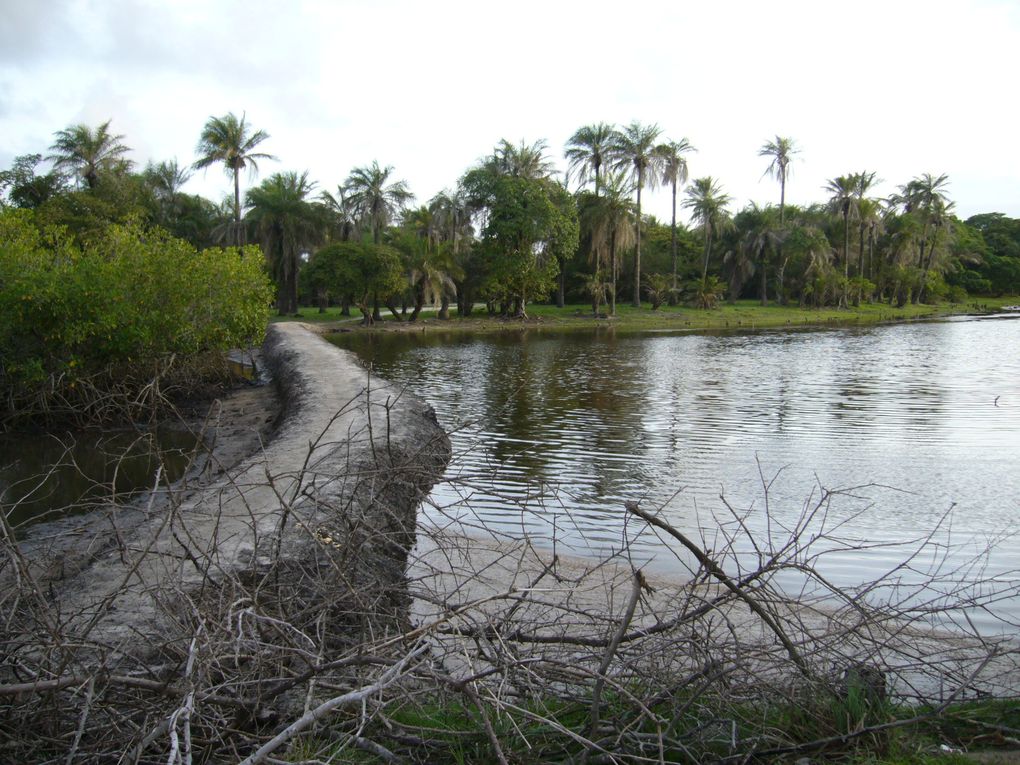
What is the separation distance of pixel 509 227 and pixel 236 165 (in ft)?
59.9

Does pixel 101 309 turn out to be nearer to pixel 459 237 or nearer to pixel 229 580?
pixel 229 580

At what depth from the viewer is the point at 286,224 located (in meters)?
51.0

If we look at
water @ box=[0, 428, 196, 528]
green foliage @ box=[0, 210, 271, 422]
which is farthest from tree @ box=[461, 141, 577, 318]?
water @ box=[0, 428, 196, 528]

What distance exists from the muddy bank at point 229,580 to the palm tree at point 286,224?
144 feet

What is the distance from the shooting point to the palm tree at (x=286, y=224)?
5106 centimetres

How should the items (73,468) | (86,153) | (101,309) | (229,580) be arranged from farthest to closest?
(86,153) → (101,309) → (73,468) → (229,580)

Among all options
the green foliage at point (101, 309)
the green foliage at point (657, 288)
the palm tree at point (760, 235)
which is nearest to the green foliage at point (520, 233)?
the green foliage at point (657, 288)

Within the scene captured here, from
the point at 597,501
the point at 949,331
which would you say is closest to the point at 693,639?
the point at 597,501

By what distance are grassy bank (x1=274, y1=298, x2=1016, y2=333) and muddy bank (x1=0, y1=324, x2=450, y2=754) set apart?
38.3 meters

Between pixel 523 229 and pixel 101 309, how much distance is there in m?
36.4

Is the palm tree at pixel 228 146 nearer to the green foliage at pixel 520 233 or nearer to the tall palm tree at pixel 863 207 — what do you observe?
the green foliage at pixel 520 233

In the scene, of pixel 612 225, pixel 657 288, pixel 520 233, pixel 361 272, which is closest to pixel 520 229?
pixel 520 233

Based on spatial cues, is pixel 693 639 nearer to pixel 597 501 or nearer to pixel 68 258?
pixel 597 501

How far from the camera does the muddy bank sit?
133 inches
